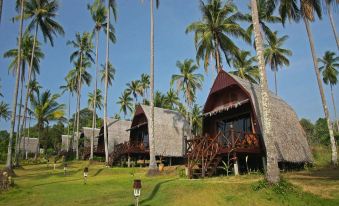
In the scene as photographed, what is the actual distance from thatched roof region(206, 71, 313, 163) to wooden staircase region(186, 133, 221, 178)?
304 cm

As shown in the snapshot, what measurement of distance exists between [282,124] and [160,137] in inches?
501

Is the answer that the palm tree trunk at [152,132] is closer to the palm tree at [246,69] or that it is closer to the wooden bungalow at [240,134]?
the wooden bungalow at [240,134]

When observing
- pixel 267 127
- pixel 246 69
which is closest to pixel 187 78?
pixel 246 69

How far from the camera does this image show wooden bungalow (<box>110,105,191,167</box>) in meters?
30.5

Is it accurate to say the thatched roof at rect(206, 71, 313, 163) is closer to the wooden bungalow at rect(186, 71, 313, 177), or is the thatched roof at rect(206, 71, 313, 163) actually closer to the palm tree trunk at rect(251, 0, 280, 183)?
the wooden bungalow at rect(186, 71, 313, 177)

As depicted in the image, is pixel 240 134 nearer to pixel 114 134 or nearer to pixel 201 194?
pixel 201 194

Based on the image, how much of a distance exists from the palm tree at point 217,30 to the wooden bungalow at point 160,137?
699 centimetres

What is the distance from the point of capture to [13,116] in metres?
25.9

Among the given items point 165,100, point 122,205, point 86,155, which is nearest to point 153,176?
point 122,205

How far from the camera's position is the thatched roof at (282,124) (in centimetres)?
1934

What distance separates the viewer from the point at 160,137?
1200 inches

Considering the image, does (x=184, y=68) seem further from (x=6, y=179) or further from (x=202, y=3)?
(x=6, y=179)

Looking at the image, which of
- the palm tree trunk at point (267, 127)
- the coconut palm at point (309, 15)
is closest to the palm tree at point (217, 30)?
the coconut palm at point (309, 15)

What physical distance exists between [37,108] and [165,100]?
18.5 m
